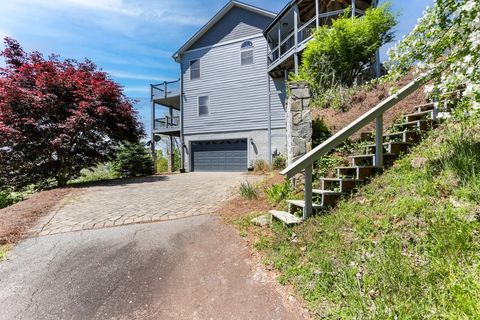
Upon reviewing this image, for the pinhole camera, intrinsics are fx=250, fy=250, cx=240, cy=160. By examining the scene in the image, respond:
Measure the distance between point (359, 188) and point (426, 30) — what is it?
2062 millimetres

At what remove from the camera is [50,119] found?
9.16m

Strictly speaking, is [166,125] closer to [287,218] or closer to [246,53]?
[246,53]

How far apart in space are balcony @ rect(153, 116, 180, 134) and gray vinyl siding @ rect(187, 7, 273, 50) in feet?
17.2

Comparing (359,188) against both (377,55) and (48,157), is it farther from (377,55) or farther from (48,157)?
(48,157)

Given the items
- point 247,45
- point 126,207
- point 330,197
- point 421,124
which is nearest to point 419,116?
point 421,124

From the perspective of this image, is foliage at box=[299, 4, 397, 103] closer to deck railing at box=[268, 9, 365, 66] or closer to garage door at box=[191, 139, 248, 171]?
deck railing at box=[268, 9, 365, 66]

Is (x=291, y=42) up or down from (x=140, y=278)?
up

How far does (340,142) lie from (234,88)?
12.0m

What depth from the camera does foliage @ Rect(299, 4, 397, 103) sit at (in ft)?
27.5

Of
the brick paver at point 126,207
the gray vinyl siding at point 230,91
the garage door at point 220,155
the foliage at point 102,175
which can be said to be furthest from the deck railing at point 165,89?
the brick paver at point 126,207

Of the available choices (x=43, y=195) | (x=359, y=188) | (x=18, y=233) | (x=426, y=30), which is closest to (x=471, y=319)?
(x=359, y=188)

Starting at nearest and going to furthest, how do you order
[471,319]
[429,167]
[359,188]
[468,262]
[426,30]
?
[471,319], [468,262], [426,30], [429,167], [359,188]

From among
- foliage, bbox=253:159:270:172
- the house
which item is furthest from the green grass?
the house

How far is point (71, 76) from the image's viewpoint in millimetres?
9516
